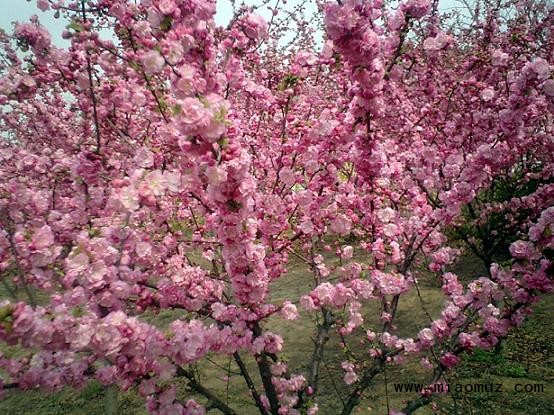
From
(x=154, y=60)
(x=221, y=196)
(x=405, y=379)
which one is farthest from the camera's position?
(x=405, y=379)

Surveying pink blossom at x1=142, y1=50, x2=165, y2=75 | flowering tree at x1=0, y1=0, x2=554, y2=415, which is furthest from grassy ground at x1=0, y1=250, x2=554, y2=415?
pink blossom at x1=142, y1=50, x2=165, y2=75

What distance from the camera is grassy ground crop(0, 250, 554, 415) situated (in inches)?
179

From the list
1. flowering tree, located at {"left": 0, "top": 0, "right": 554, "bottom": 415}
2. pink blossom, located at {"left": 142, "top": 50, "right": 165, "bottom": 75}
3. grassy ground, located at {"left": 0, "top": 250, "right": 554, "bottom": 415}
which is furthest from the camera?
grassy ground, located at {"left": 0, "top": 250, "right": 554, "bottom": 415}

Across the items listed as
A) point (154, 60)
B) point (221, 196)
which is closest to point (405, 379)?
point (221, 196)

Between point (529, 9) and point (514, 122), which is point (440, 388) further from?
point (529, 9)

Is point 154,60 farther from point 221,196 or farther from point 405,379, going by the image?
point 405,379

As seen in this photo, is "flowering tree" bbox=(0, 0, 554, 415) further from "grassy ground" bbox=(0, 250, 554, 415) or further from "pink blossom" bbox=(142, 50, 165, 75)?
"grassy ground" bbox=(0, 250, 554, 415)

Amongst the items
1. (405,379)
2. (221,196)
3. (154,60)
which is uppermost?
(154,60)

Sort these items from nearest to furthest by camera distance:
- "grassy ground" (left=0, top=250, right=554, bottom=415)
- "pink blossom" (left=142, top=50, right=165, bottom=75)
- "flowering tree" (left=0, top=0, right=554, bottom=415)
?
"flowering tree" (left=0, top=0, right=554, bottom=415)
"pink blossom" (left=142, top=50, right=165, bottom=75)
"grassy ground" (left=0, top=250, right=554, bottom=415)

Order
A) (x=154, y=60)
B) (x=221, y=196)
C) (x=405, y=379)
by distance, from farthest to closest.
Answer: (x=405, y=379) → (x=154, y=60) → (x=221, y=196)

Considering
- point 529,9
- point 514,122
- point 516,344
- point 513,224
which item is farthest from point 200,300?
point 529,9

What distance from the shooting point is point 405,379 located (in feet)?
16.9

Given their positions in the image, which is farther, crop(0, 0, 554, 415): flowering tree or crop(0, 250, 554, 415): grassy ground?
crop(0, 250, 554, 415): grassy ground

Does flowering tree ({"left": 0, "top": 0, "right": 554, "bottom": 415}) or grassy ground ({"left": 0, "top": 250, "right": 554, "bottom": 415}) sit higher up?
flowering tree ({"left": 0, "top": 0, "right": 554, "bottom": 415})
